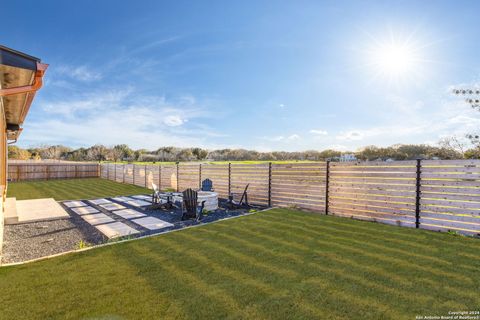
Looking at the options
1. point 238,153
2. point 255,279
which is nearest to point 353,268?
point 255,279

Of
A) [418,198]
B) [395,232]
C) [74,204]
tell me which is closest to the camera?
[395,232]

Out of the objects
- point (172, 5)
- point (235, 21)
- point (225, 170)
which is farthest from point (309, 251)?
point (172, 5)

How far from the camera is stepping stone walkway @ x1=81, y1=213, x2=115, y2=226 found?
22.4ft

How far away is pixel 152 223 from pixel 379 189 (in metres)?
6.37

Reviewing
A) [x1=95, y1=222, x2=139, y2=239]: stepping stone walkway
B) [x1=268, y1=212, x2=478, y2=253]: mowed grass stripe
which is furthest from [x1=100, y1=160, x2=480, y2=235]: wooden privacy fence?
[x1=95, y1=222, x2=139, y2=239]: stepping stone walkway

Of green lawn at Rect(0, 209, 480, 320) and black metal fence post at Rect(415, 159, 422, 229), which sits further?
black metal fence post at Rect(415, 159, 422, 229)

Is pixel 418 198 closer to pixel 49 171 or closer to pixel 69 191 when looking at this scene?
pixel 69 191

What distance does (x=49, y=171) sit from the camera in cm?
2280

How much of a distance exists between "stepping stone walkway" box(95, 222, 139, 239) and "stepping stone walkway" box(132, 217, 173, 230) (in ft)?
1.30

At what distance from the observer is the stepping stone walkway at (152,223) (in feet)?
20.5

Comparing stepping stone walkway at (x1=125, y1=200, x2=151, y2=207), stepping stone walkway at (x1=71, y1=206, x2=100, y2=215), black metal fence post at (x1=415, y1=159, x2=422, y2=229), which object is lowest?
stepping stone walkway at (x1=71, y1=206, x2=100, y2=215)

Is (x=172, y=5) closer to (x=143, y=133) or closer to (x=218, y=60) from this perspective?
(x=218, y=60)

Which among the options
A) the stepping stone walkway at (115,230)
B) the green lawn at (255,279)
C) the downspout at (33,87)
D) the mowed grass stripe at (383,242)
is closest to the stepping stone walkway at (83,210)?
the stepping stone walkway at (115,230)

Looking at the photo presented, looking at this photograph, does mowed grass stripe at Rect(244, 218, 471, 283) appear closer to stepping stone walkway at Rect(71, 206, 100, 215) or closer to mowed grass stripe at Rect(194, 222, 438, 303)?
mowed grass stripe at Rect(194, 222, 438, 303)
